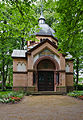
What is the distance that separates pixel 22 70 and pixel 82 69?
47.1 ft

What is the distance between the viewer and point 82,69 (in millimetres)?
26328

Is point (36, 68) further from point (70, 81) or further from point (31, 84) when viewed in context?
point (70, 81)

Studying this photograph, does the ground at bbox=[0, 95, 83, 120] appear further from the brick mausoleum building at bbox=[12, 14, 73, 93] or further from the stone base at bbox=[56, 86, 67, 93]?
the brick mausoleum building at bbox=[12, 14, 73, 93]

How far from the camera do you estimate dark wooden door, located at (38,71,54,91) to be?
55.9 ft

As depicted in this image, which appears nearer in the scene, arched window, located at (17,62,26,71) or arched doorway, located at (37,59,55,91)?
arched doorway, located at (37,59,55,91)

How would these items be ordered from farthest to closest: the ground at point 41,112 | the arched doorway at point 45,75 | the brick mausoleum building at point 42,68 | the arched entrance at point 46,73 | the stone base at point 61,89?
the arched doorway at point 45,75 → the arched entrance at point 46,73 → the brick mausoleum building at point 42,68 → the stone base at point 61,89 → the ground at point 41,112

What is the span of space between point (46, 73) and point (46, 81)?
1080mm

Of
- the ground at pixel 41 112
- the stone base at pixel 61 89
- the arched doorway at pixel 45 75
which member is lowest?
the stone base at pixel 61 89

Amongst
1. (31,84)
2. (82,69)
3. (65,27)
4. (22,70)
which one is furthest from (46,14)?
(65,27)

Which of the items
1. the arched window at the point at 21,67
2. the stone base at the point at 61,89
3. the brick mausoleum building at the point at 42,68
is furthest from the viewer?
the arched window at the point at 21,67

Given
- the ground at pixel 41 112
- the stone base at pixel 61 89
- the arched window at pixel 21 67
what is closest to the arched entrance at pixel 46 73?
the stone base at pixel 61 89

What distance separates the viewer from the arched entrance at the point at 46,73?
16.9m

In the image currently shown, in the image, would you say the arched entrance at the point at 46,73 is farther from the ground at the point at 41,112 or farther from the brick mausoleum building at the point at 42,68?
the ground at the point at 41,112

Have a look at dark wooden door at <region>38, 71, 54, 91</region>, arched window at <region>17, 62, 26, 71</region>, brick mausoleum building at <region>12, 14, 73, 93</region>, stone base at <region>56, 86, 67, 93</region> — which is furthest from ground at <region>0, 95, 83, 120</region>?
arched window at <region>17, 62, 26, 71</region>
